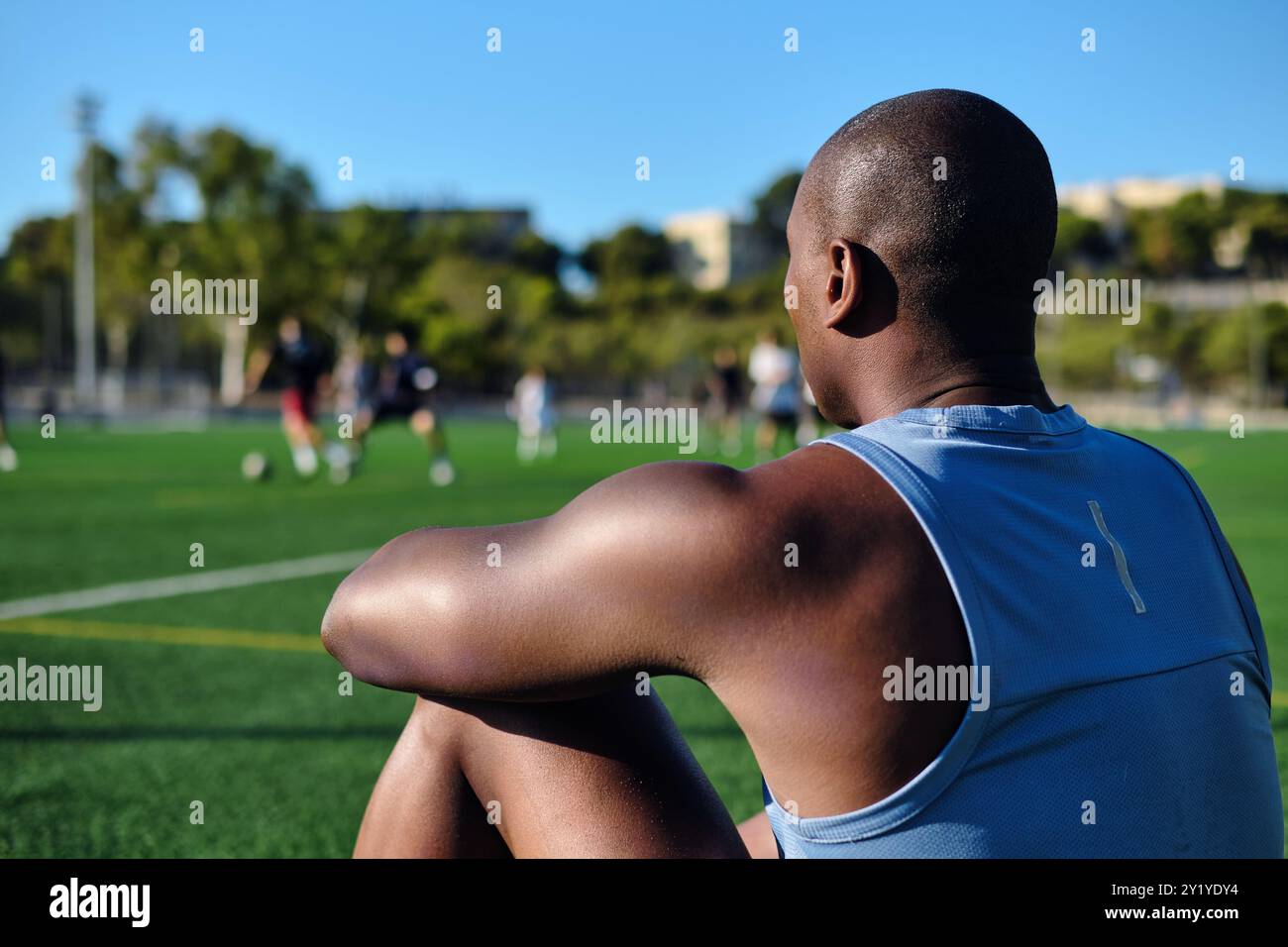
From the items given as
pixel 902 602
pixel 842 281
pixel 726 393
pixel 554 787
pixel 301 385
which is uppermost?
pixel 842 281

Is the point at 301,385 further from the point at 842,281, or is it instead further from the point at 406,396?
the point at 842,281

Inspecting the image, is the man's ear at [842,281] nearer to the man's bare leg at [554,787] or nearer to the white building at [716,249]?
the man's bare leg at [554,787]

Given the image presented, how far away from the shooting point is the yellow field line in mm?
5887

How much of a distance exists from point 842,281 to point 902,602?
1.45ft

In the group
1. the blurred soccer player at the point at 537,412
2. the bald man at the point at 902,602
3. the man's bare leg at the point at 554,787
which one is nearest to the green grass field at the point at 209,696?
the man's bare leg at the point at 554,787

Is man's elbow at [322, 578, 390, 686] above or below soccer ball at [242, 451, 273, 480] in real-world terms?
above

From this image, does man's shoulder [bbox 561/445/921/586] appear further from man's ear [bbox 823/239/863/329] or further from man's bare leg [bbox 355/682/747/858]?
man's bare leg [bbox 355/682/747/858]

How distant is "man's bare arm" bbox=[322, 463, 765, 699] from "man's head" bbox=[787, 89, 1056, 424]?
0.34 m

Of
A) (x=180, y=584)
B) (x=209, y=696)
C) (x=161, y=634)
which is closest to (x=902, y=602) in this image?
(x=209, y=696)

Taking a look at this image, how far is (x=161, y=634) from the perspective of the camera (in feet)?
19.9

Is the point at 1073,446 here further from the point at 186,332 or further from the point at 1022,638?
the point at 186,332

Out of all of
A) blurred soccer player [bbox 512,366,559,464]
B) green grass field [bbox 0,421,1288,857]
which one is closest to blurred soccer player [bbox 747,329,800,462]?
blurred soccer player [bbox 512,366,559,464]

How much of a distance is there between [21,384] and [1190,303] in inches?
3148

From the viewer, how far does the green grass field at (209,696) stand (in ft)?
11.8
